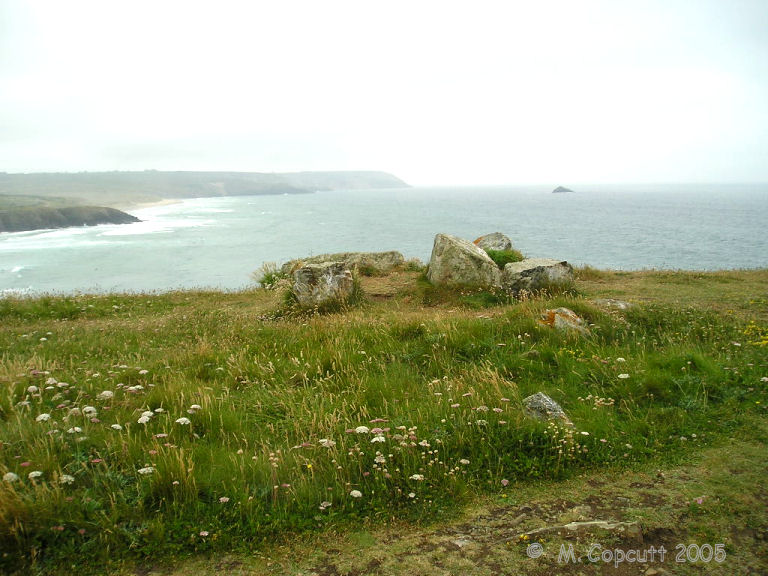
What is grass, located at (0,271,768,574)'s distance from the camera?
3.69 metres

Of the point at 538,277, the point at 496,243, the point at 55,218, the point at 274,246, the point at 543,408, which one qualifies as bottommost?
the point at 274,246

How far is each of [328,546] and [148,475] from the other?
1744 millimetres

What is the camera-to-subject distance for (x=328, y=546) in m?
3.57

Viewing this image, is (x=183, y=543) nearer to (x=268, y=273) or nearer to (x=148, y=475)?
(x=148, y=475)

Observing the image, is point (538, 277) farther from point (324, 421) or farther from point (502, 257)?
point (324, 421)

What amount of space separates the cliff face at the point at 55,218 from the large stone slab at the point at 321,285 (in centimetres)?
8995

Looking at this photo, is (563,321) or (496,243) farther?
(496,243)

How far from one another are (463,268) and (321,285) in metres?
4.88

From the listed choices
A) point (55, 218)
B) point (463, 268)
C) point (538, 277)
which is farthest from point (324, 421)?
point (55, 218)

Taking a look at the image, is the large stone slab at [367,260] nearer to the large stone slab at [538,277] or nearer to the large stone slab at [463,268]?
the large stone slab at [463,268]

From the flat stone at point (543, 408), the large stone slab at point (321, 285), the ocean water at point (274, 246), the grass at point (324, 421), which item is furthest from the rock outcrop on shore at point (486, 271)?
the ocean water at point (274, 246)

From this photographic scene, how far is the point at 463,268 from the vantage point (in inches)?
602

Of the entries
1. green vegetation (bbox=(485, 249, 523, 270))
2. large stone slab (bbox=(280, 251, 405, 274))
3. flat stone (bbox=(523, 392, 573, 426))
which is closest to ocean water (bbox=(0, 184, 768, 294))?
large stone slab (bbox=(280, 251, 405, 274))

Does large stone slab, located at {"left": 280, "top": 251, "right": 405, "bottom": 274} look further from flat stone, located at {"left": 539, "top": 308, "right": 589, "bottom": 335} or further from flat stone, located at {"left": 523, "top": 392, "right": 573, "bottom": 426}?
flat stone, located at {"left": 523, "top": 392, "right": 573, "bottom": 426}
